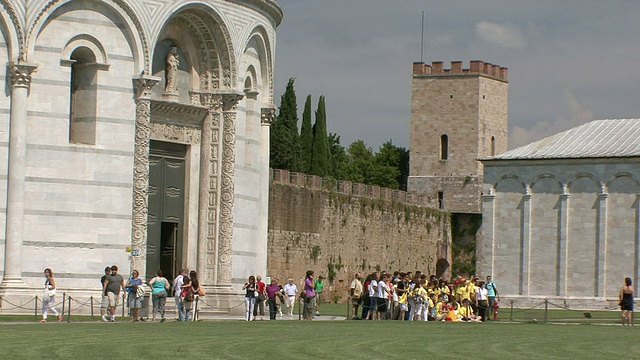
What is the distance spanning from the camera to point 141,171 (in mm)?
35750

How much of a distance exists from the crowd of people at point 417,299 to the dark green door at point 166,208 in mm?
4886

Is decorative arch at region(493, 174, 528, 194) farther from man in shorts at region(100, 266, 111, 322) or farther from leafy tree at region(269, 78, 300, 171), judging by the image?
man in shorts at region(100, 266, 111, 322)

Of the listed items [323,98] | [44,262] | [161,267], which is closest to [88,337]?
[44,262]

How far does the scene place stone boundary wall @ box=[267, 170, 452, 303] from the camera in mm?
63875

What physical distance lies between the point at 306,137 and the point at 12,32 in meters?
49.5

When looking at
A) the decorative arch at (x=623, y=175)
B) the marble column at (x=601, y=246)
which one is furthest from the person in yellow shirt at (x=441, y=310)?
the decorative arch at (x=623, y=175)

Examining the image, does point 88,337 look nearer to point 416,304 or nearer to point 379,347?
point 379,347

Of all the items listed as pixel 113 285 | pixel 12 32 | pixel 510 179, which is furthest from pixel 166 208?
pixel 510 179

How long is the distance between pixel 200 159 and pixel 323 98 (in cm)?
4631

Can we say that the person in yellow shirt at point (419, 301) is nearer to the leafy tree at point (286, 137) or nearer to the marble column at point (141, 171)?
the marble column at point (141, 171)

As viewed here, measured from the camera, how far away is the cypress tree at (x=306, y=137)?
81562 millimetres

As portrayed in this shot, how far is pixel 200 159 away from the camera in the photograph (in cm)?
3838

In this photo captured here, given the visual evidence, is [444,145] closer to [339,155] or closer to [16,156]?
[339,155]

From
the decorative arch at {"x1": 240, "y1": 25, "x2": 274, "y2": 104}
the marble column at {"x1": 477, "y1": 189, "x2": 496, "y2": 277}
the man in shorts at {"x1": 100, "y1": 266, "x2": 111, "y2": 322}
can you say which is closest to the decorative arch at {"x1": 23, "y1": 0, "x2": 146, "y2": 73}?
the decorative arch at {"x1": 240, "y1": 25, "x2": 274, "y2": 104}
